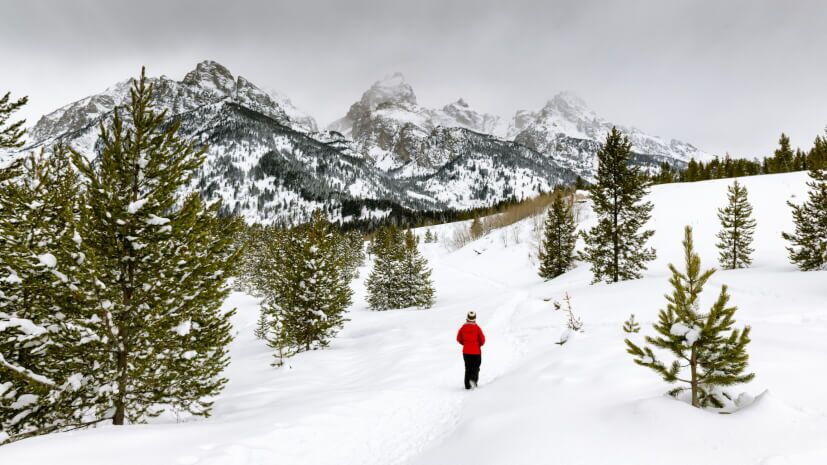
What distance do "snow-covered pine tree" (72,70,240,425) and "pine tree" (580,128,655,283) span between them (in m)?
22.6

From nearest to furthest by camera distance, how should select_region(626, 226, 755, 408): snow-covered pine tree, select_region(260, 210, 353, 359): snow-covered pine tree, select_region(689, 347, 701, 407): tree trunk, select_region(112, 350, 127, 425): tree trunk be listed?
select_region(626, 226, 755, 408): snow-covered pine tree, select_region(689, 347, 701, 407): tree trunk, select_region(112, 350, 127, 425): tree trunk, select_region(260, 210, 353, 359): snow-covered pine tree

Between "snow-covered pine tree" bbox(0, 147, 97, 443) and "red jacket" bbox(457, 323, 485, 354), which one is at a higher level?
"snow-covered pine tree" bbox(0, 147, 97, 443)

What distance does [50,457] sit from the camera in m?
4.61

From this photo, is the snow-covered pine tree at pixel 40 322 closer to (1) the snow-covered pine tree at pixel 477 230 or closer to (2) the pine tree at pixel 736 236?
(2) the pine tree at pixel 736 236

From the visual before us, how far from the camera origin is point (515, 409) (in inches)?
272

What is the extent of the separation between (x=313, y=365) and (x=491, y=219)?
3614 inches

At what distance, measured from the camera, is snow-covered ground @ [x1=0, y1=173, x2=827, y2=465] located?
4477 mm

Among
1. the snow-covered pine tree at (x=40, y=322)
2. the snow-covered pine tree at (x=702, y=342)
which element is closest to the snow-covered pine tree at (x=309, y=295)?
the snow-covered pine tree at (x=40, y=322)

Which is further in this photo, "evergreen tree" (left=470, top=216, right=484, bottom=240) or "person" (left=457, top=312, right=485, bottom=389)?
"evergreen tree" (left=470, top=216, right=484, bottom=240)

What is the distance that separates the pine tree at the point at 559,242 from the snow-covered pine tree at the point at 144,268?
109 feet

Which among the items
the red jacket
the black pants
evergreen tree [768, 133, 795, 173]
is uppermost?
evergreen tree [768, 133, 795, 173]

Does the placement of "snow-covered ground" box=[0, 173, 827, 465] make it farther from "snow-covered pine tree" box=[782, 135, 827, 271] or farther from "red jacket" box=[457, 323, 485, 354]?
"snow-covered pine tree" box=[782, 135, 827, 271]

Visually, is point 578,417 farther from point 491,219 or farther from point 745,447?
point 491,219

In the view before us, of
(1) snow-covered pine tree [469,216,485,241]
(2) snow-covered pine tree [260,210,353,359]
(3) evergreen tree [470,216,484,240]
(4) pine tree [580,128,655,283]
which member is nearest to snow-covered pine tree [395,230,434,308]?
(4) pine tree [580,128,655,283]
